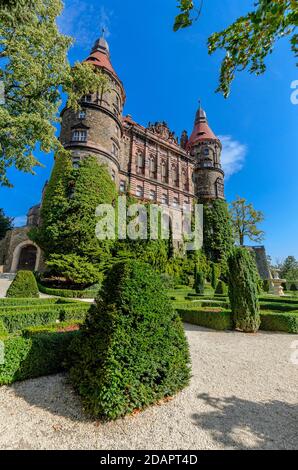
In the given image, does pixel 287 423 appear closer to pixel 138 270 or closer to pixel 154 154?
pixel 138 270

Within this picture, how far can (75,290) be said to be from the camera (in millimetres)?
16906

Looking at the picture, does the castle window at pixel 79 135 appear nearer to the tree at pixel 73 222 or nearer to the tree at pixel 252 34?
the tree at pixel 73 222

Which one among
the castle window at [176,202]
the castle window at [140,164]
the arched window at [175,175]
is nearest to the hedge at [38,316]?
the castle window at [140,164]

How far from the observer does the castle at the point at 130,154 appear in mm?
22656

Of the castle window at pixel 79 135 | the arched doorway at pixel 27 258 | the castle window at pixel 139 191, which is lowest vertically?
the arched doorway at pixel 27 258

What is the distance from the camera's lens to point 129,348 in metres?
3.56

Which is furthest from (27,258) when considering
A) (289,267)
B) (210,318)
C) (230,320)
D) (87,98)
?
(289,267)

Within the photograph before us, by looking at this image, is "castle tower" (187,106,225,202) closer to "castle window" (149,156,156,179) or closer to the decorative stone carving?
the decorative stone carving

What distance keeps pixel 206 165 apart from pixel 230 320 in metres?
33.6

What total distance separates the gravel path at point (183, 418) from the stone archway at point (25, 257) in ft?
82.8

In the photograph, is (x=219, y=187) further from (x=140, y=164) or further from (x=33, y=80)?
(x=33, y=80)

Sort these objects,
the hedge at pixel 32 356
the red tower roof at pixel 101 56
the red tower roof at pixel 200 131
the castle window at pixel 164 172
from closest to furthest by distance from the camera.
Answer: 1. the hedge at pixel 32 356
2. the red tower roof at pixel 101 56
3. the castle window at pixel 164 172
4. the red tower roof at pixel 200 131

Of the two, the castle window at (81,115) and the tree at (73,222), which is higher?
the castle window at (81,115)

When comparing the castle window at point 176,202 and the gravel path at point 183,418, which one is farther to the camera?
the castle window at point 176,202
